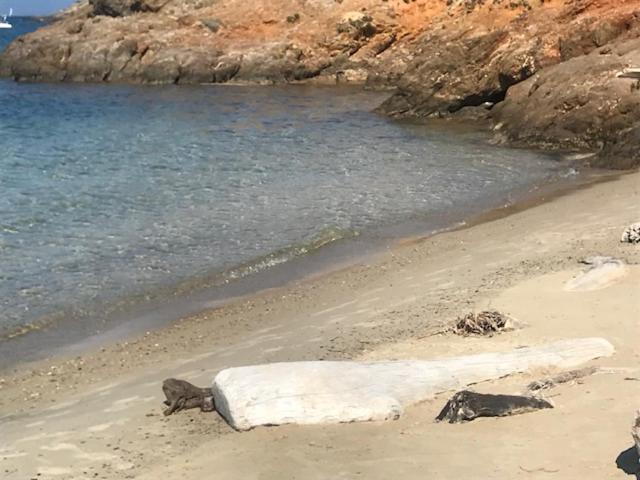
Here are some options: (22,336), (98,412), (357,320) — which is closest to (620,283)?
(357,320)

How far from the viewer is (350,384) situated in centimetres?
569

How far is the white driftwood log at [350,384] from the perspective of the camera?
550 cm

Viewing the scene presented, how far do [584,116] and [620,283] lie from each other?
37.0ft

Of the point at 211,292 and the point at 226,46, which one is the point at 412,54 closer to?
the point at 226,46

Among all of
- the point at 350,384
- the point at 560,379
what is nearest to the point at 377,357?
the point at 350,384

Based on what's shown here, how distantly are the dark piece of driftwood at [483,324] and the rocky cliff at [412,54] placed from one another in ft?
32.9

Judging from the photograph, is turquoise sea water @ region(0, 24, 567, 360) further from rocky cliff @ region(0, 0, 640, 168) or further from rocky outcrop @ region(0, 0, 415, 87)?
rocky outcrop @ region(0, 0, 415, 87)

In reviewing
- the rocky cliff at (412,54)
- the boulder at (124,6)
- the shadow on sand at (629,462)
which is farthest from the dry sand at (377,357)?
the boulder at (124,6)

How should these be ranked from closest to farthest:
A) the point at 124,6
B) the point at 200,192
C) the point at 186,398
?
the point at 186,398 → the point at 200,192 → the point at 124,6

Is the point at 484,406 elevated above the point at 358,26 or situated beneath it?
situated beneath

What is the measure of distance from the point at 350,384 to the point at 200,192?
9955mm

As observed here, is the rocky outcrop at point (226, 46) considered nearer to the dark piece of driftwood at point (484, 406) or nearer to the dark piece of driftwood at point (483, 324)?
the dark piece of driftwood at point (483, 324)

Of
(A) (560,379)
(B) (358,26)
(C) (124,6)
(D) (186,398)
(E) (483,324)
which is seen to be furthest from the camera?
(C) (124,6)

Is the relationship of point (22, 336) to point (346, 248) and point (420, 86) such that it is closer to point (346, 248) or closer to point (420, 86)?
point (346, 248)
